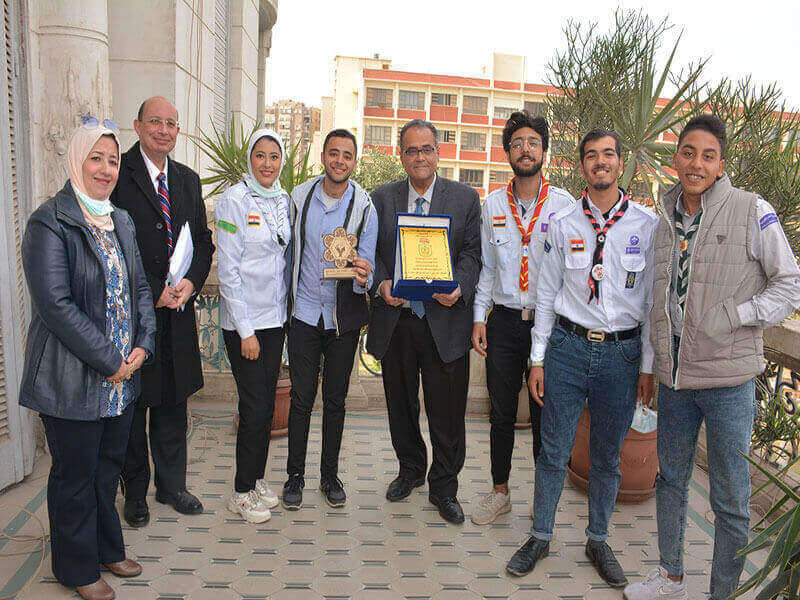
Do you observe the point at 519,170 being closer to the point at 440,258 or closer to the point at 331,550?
the point at 440,258

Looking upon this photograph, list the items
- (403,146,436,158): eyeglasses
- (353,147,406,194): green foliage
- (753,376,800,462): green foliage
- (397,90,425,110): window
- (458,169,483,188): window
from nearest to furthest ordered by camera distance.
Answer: (403,146,436,158): eyeglasses
(753,376,800,462): green foliage
(353,147,406,194): green foliage
(397,90,425,110): window
(458,169,483,188): window

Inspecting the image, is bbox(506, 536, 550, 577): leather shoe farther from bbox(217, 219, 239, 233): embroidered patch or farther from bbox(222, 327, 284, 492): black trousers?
bbox(217, 219, 239, 233): embroidered patch

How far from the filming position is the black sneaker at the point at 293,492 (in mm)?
3654

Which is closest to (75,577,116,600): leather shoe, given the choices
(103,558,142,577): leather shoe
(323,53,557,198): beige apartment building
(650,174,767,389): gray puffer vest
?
(103,558,142,577): leather shoe

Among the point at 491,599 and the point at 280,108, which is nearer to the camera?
the point at 491,599

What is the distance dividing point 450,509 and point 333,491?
74 centimetres

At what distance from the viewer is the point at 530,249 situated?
132 inches

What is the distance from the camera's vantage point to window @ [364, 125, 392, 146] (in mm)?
53906

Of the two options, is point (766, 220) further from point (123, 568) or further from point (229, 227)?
point (123, 568)

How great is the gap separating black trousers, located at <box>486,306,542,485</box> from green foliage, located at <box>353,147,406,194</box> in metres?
30.8

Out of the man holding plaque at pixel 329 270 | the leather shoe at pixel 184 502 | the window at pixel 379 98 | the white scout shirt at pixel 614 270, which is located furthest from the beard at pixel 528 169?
the window at pixel 379 98

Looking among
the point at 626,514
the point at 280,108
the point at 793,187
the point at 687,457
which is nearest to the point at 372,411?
the point at 626,514

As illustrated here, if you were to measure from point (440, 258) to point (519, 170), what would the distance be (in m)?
0.67

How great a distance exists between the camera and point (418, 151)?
3.44m
